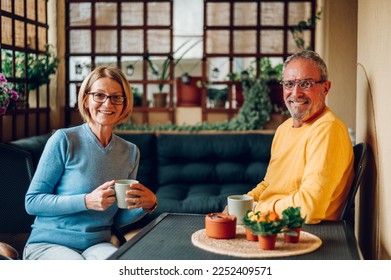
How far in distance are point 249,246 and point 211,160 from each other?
9.61 ft

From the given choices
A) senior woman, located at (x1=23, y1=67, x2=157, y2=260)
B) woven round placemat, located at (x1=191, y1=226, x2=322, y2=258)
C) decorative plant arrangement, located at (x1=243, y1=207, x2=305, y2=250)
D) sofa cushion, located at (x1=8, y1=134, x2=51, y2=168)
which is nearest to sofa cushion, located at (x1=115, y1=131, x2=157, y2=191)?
sofa cushion, located at (x1=8, y1=134, x2=51, y2=168)

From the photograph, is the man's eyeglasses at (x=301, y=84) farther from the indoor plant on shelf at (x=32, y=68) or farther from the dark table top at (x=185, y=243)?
the indoor plant on shelf at (x=32, y=68)

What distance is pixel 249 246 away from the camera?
1558 millimetres

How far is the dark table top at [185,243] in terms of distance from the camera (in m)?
1.49

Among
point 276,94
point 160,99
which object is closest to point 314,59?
point 276,94

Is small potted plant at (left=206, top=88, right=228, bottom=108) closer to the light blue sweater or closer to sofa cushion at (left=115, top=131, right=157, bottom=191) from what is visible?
sofa cushion at (left=115, top=131, right=157, bottom=191)

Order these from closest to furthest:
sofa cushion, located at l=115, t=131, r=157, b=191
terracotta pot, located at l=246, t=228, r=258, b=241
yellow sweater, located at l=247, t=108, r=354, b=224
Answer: terracotta pot, located at l=246, t=228, r=258, b=241 < yellow sweater, located at l=247, t=108, r=354, b=224 < sofa cushion, located at l=115, t=131, r=157, b=191

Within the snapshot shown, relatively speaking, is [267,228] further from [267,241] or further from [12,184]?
[12,184]

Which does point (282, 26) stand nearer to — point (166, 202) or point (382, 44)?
point (166, 202)

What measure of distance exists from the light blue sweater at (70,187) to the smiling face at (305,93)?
0.71 m

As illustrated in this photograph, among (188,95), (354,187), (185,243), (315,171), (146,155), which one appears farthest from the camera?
(188,95)

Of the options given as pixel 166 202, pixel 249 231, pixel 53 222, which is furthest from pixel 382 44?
pixel 166 202

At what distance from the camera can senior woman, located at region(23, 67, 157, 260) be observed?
6.47ft

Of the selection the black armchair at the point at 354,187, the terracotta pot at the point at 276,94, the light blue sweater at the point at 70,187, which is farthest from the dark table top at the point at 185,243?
the terracotta pot at the point at 276,94
